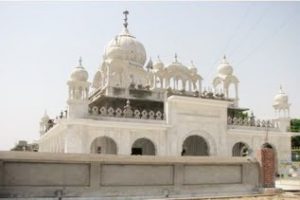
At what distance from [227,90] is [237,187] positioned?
19350 mm

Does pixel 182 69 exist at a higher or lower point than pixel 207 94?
higher

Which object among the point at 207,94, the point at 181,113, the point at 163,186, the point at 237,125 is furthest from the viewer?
the point at 207,94

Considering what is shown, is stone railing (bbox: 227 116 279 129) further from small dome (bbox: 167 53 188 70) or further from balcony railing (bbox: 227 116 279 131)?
small dome (bbox: 167 53 188 70)

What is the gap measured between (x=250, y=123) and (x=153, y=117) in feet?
25.3

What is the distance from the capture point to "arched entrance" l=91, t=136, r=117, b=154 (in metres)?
24.9

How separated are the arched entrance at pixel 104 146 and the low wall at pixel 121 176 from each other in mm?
12945

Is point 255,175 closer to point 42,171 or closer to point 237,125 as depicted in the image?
point 42,171

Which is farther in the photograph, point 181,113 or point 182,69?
point 182,69

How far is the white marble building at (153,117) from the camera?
70.8 feet

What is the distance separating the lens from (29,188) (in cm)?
1000

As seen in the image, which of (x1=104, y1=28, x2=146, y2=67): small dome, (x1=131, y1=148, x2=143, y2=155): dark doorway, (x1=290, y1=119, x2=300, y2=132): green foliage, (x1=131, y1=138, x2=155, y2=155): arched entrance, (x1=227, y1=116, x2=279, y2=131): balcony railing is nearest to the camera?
(x1=131, y1=148, x2=143, y2=155): dark doorway

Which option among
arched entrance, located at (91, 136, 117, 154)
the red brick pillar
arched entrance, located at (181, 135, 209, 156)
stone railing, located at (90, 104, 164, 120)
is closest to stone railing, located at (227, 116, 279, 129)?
arched entrance, located at (181, 135, 209, 156)

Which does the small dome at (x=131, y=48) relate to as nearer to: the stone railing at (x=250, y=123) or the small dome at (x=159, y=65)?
the small dome at (x=159, y=65)

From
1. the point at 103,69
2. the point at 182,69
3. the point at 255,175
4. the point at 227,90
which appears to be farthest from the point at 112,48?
the point at 255,175
